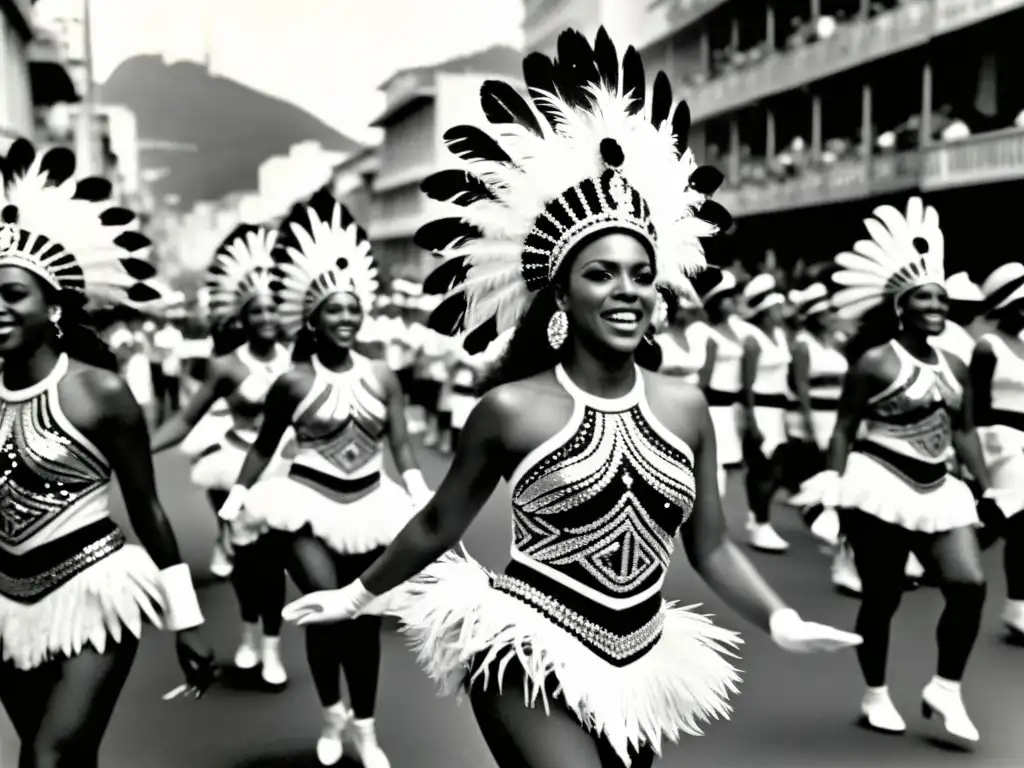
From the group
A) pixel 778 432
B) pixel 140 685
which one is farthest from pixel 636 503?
pixel 778 432

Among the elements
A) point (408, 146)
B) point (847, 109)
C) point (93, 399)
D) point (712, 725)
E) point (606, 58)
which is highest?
point (408, 146)

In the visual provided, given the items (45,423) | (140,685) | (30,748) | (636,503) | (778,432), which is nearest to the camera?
(636,503)

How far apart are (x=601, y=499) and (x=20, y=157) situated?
2503 mm

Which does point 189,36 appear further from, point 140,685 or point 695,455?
point 695,455

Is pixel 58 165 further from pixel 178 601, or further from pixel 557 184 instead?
pixel 557 184

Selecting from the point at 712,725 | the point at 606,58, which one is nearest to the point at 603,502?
the point at 606,58

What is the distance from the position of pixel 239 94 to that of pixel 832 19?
11839 millimetres

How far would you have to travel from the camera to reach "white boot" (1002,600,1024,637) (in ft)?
24.7

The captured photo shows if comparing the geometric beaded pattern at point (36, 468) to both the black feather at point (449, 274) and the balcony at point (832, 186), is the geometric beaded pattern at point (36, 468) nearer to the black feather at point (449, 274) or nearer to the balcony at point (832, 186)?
the black feather at point (449, 274)

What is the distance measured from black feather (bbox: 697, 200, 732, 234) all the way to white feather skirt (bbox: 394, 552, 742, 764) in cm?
111

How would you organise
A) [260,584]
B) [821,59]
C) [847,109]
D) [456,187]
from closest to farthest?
[456,187] → [260,584] → [821,59] → [847,109]

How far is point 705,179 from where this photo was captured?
3.57 metres

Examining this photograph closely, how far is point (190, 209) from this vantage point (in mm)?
24062

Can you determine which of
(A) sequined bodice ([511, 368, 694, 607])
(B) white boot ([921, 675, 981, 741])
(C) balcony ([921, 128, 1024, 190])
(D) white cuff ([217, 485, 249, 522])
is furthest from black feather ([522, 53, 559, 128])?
(C) balcony ([921, 128, 1024, 190])
